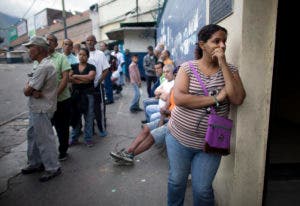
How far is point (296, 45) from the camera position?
22.0 ft

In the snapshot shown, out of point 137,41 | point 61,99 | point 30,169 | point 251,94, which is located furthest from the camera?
point 137,41

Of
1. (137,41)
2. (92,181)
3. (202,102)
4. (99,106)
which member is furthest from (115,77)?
(202,102)

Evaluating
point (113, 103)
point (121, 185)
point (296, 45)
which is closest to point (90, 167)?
point (121, 185)

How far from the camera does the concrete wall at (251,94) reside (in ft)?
7.28

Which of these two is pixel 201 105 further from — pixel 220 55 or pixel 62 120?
pixel 62 120

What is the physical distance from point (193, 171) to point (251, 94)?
839mm

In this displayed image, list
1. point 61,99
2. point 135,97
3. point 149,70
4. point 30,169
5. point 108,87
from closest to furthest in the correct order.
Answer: point 30,169 → point 61,99 → point 135,97 → point 149,70 → point 108,87

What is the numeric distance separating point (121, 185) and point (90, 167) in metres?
0.83

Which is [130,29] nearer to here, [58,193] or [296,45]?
[296,45]

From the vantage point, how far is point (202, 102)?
6.93 ft

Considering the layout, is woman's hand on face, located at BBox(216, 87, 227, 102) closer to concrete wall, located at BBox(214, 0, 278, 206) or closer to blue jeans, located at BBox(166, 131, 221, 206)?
concrete wall, located at BBox(214, 0, 278, 206)

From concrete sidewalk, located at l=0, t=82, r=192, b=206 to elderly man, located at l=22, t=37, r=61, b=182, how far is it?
319 millimetres

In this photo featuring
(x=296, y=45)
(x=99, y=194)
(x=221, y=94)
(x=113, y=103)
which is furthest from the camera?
(x=113, y=103)

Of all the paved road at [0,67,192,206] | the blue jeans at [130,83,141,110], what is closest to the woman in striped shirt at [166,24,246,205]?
the paved road at [0,67,192,206]
